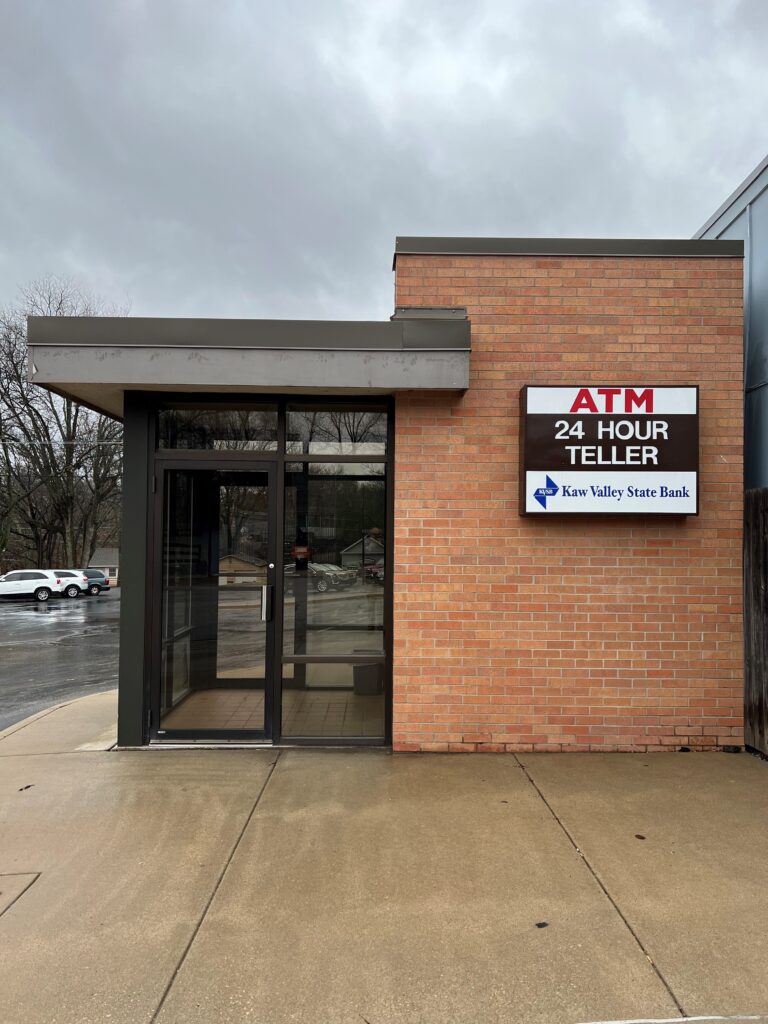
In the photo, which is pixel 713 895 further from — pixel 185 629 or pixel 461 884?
pixel 185 629

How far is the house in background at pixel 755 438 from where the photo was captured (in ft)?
16.5

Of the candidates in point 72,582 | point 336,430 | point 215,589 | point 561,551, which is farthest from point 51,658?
point 72,582

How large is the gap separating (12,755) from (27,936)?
290cm

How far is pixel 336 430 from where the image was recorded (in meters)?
5.42

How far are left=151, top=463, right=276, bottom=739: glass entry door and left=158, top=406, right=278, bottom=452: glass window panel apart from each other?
22 cm

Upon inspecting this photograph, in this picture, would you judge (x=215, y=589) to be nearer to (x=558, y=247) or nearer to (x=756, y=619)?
(x=558, y=247)

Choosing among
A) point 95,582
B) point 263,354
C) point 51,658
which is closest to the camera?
point 263,354

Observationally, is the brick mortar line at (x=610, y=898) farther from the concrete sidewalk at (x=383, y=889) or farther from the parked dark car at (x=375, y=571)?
the parked dark car at (x=375, y=571)

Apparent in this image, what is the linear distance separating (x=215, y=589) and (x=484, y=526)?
2410 millimetres

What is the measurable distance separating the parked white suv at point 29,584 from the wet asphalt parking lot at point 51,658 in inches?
256

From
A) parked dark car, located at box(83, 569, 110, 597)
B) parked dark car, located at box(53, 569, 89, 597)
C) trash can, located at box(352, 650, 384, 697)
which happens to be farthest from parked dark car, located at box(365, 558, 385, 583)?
parked dark car, located at box(83, 569, 110, 597)

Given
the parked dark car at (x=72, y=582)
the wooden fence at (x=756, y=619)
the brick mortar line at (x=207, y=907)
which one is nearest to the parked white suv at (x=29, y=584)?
the parked dark car at (x=72, y=582)

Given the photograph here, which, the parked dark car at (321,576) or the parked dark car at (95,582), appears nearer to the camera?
the parked dark car at (321,576)

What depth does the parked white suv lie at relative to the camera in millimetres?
29156
